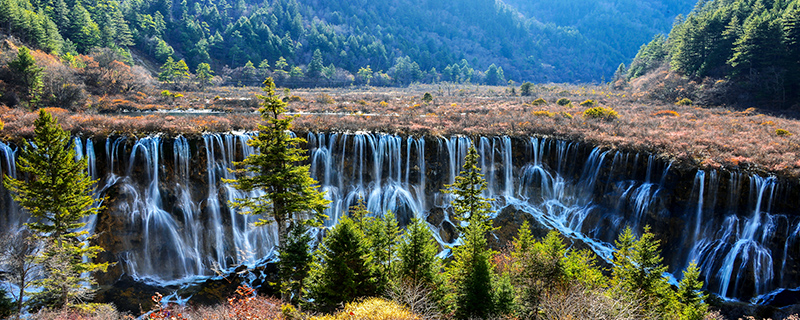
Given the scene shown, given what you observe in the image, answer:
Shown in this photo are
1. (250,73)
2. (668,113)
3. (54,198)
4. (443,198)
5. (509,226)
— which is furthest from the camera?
(250,73)

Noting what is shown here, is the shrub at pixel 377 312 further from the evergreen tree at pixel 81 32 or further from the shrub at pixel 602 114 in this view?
the evergreen tree at pixel 81 32

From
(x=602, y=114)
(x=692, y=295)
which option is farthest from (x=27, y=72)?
(x=602, y=114)

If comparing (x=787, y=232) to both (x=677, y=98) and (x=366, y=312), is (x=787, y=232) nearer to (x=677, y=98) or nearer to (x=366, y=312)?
(x=366, y=312)

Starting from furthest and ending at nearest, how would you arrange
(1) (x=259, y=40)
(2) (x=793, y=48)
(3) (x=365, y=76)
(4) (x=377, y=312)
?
(1) (x=259, y=40) → (3) (x=365, y=76) → (2) (x=793, y=48) → (4) (x=377, y=312)

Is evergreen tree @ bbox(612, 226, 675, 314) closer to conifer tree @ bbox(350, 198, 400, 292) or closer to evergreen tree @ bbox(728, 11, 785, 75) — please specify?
Result: conifer tree @ bbox(350, 198, 400, 292)

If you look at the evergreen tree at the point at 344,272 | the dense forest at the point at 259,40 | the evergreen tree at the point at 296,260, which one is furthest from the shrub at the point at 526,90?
the evergreen tree at the point at 344,272

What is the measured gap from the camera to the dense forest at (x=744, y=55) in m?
49.5

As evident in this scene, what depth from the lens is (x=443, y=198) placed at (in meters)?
34.7

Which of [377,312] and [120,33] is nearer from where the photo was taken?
[377,312]

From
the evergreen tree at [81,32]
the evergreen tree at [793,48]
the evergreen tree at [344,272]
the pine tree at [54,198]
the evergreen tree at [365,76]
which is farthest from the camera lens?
the evergreen tree at [365,76]

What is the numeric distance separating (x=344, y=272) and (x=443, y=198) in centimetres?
1916

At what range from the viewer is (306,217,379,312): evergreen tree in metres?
16.5

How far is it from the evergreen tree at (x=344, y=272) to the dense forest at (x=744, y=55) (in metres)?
61.4

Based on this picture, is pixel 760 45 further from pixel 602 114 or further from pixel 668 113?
pixel 602 114
